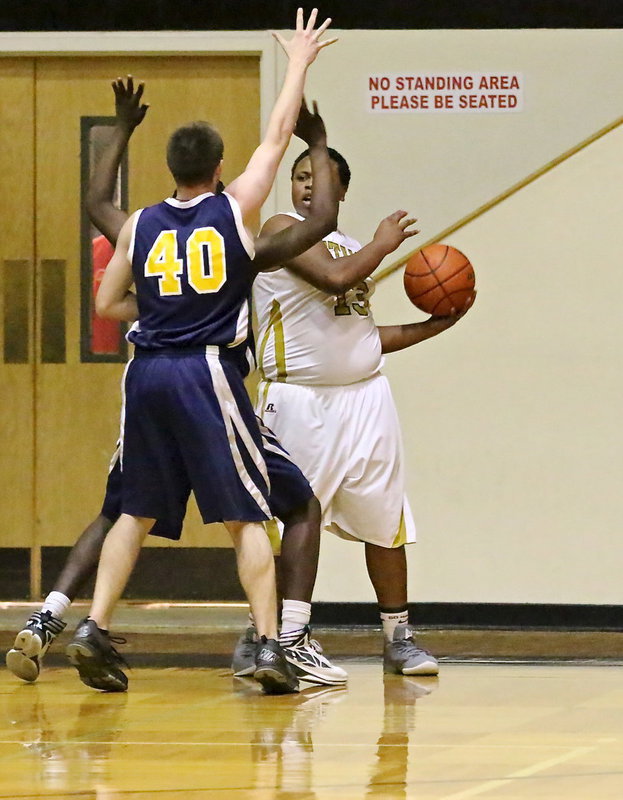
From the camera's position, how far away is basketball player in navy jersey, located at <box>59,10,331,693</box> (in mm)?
4320

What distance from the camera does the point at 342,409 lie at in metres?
5.01

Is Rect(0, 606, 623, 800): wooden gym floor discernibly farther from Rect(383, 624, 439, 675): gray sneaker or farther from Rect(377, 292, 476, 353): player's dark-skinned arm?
Rect(377, 292, 476, 353): player's dark-skinned arm

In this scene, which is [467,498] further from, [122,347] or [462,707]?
[462,707]

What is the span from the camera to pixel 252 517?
4.33 metres

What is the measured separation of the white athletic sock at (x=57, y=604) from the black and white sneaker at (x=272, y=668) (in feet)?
2.19

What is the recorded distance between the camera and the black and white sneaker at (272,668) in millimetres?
4285

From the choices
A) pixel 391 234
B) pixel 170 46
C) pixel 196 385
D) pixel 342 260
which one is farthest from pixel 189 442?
pixel 170 46

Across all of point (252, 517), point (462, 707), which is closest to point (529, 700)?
point (462, 707)

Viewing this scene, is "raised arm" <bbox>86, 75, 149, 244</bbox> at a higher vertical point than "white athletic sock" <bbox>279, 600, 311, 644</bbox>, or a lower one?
higher

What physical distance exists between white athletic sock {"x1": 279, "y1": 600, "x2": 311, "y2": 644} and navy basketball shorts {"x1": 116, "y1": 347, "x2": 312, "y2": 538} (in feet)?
1.41

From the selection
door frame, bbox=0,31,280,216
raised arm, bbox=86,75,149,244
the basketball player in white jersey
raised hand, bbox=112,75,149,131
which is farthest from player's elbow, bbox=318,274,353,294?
door frame, bbox=0,31,280,216

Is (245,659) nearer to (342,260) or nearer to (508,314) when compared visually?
(342,260)

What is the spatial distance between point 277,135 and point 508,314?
6.66ft

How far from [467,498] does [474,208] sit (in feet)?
3.89
